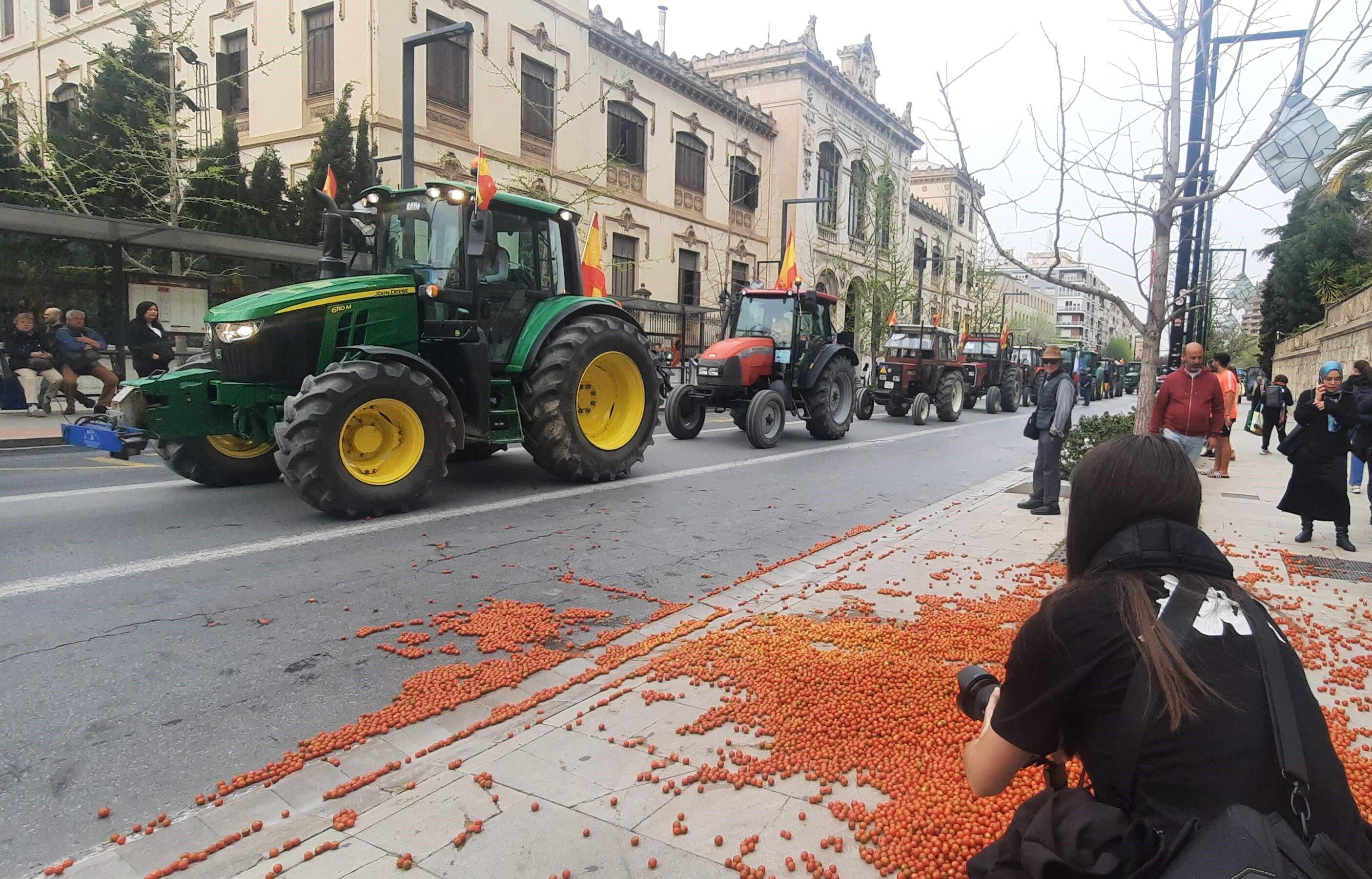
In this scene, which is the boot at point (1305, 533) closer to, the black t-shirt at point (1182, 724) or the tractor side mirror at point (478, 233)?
the black t-shirt at point (1182, 724)

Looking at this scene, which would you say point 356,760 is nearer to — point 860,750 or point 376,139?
point 860,750

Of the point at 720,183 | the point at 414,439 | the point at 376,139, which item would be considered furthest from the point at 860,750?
the point at 720,183

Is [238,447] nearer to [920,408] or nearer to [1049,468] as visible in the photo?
[1049,468]

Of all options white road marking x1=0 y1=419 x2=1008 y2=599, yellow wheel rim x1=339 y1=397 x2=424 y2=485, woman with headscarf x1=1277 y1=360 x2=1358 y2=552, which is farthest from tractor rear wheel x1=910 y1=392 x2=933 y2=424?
yellow wheel rim x1=339 y1=397 x2=424 y2=485

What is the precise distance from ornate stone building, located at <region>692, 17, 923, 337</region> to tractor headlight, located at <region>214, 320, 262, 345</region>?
94.4 ft

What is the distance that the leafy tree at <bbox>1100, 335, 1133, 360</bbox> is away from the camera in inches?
3907

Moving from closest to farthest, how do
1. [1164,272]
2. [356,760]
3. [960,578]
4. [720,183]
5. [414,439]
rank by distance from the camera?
[356,760]
[960,578]
[1164,272]
[414,439]
[720,183]

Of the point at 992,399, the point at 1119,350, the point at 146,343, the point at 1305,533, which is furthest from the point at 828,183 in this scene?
the point at 1119,350

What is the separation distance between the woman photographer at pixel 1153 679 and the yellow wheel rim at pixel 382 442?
6.10 meters

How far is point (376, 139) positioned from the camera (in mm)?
19062

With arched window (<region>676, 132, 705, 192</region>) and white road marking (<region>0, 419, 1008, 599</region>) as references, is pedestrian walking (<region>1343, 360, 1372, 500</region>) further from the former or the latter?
arched window (<region>676, 132, 705, 192</region>)

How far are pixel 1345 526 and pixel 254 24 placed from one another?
23.5 metres

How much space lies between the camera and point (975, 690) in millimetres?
2139

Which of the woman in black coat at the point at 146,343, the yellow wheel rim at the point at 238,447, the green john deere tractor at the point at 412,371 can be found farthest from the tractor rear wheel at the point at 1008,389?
the yellow wheel rim at the point at 238,447
